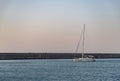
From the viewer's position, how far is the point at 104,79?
4437 inches

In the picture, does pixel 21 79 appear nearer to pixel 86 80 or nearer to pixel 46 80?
pixel 46 80

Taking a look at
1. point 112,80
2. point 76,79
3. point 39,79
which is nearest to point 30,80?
point 39,79

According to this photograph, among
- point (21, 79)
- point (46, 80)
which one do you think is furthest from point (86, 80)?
point (21, 79)

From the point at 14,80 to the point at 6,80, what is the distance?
1.96 meters

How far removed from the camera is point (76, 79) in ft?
366

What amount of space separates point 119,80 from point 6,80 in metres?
25.9

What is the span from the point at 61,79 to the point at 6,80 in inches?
501

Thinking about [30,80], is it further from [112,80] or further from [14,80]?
[112,80]

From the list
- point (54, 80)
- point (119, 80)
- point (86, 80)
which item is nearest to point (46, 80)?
point (54, 80)

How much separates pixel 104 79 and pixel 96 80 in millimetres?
3824

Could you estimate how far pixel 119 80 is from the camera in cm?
10944

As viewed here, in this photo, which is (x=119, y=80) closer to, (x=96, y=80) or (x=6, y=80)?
(x=96, y=80)

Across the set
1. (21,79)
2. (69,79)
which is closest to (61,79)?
(69,79)

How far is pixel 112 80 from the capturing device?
109 m
